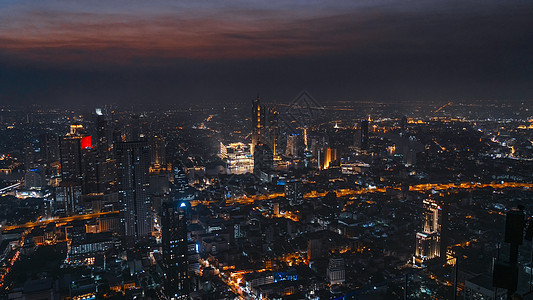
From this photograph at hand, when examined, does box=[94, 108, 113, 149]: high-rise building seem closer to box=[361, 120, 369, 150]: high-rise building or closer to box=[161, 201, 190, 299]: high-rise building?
box=[161, 201, 190, 299]: high-rise building

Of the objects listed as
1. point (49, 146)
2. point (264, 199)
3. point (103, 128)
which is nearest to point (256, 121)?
point (264, 199)

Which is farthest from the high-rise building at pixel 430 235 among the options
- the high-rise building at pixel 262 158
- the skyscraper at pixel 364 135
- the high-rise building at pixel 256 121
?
the high-rise building at pixel 256 121

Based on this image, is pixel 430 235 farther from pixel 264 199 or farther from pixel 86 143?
pixel 86 143

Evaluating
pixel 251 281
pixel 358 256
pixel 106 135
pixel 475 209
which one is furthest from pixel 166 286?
pixel 106 135

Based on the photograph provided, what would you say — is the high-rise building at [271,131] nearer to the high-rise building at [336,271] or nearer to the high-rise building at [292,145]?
the high-rise building at [292,145]

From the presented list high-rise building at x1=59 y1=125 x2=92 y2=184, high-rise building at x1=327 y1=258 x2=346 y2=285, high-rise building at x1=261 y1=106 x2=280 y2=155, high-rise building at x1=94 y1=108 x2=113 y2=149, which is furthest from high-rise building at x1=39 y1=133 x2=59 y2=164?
high-rise building at x1=327 y1=258 x2=346 y2=285
